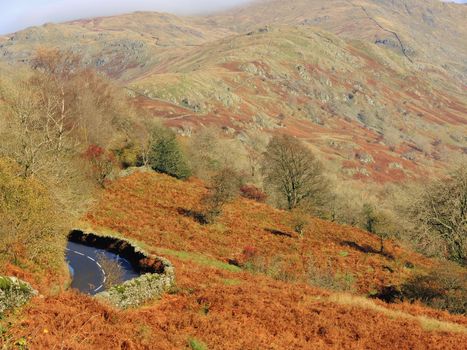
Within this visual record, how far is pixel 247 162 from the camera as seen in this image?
374 feet

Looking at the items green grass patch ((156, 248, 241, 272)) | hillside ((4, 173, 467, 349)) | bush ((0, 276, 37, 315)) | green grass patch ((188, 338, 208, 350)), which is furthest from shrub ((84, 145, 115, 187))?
green grass patch ((188, 338, 208, 350))

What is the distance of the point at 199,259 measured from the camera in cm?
3650

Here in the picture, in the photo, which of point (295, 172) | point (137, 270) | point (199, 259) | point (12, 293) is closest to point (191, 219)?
point (199, 259)

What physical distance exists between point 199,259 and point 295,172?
104 ft

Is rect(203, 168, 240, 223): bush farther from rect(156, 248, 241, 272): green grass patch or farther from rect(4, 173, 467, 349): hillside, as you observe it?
rect(156, 248, 241, 272): green grass patch

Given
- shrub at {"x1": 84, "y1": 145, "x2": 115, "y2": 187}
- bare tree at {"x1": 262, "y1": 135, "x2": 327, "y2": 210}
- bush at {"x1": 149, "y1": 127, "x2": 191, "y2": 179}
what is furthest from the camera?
bush at {"x1": 149, "y1": 127, "x2": 191, "y2": 179}

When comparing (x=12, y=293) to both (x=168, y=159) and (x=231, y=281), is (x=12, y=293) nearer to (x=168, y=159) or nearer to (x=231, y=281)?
(x=231, y=281)

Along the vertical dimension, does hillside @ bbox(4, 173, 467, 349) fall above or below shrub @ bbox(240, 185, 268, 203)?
above

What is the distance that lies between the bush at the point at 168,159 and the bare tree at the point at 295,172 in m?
12.3

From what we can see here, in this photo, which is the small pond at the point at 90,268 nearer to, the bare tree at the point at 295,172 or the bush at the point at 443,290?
the bush at the point at 443,290

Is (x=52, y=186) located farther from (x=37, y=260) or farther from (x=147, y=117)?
(x=147, y=117)

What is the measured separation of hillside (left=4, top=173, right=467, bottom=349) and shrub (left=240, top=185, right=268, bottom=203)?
21945 millimetres

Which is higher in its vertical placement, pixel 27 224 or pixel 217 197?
pixel 27 224

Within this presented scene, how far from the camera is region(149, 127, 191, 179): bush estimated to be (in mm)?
66125
